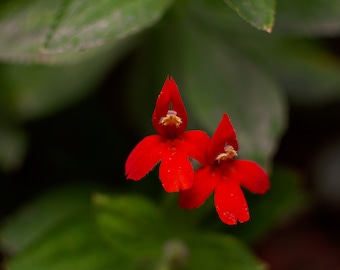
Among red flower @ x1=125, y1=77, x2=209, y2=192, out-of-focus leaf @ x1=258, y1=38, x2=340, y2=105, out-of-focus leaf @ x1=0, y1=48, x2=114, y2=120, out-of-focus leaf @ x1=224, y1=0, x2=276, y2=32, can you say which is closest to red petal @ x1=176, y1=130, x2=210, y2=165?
red flower @ x1=125, y1=77, x2=209, y2=192

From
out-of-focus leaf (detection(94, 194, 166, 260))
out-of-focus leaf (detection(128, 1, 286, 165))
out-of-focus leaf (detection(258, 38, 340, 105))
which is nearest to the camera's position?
out-of-focus leaf (detection(94, 194, 166, 260))

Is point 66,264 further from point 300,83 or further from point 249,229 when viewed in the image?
point 300,83

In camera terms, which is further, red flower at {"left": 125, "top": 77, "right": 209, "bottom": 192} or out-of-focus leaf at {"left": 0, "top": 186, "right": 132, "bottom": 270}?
out-of-focus leaf at {"left": 0, "top": 186, "right": 132, "bottom": 270}

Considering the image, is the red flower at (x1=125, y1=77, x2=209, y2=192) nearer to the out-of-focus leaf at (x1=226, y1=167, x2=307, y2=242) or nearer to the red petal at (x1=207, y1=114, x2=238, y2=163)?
the red petal at (x1=207, y1=114, x2=238, y2=163)

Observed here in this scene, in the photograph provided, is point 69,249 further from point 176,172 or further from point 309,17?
point 309,17

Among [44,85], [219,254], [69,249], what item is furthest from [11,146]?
[219,254]

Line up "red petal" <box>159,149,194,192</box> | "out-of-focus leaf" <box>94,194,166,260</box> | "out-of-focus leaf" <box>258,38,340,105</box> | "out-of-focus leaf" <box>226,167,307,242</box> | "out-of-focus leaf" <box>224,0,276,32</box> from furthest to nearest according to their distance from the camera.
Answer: "out-of-focus leaf" <box>258,38,340,105</box>, "out-of-focus leaf" <box>226,167,307,242</box>, "out-of-focus leaf" <box>94,194,166,260</box>, "out-of-focus leaf" <box>224,0,276,32</box>, "red petal" <box>159,149,194,192</box>

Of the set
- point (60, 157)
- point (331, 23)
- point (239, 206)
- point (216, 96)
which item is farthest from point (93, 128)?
point (239, 206)

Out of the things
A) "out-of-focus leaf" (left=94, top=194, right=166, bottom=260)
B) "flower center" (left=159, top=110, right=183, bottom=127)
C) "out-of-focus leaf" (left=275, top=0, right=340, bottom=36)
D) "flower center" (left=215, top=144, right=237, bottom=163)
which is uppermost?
"out-of-focus leaf" (left=275, top=0, right=340, bottom=36)
